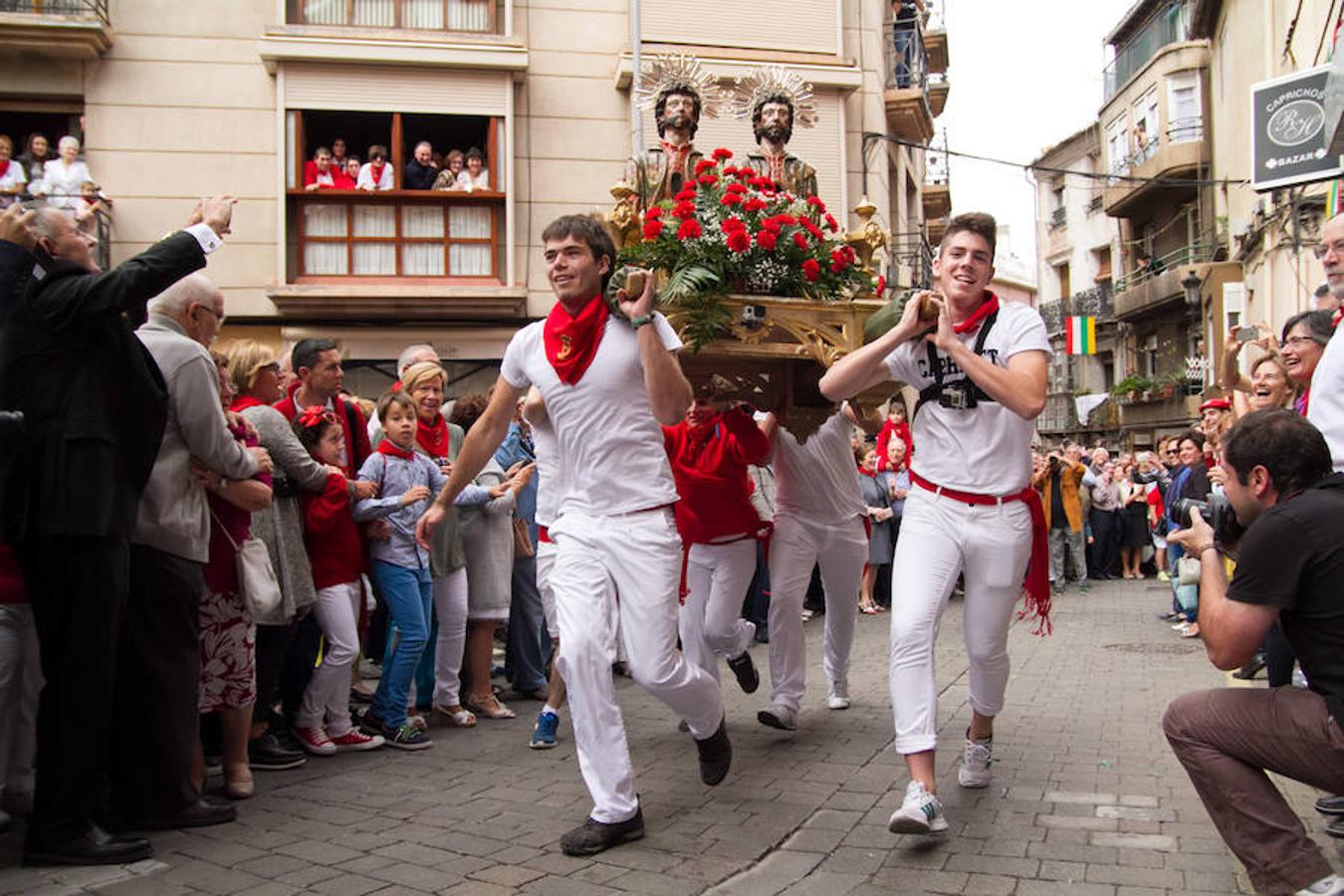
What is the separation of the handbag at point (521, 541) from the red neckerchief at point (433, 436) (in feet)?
2.78

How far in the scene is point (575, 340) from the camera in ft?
15.8

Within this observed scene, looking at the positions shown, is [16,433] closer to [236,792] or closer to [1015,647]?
[236,792]

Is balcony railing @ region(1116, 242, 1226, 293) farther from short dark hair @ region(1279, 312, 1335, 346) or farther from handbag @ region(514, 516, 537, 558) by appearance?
handbag @ region(514, 516, 537, 558)

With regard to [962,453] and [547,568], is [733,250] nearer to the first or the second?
[962,453]

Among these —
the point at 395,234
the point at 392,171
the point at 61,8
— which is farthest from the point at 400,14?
the point at 61,8

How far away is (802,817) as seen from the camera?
16.0 ft

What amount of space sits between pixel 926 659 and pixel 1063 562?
561 inches

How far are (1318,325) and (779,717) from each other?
11.4ft

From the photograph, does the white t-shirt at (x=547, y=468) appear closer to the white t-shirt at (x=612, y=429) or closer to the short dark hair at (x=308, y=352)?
the white t-shirt at (x=612, y=429)

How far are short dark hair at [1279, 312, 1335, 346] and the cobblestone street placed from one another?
2.24m

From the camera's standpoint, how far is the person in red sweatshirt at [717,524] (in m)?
6.59

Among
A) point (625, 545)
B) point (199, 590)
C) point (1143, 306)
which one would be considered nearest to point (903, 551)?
point (625, 545)

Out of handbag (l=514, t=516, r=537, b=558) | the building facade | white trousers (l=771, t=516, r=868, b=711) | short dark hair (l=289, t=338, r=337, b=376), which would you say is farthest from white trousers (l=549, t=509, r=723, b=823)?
the building facade

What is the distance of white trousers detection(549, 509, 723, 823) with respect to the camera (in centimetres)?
453
